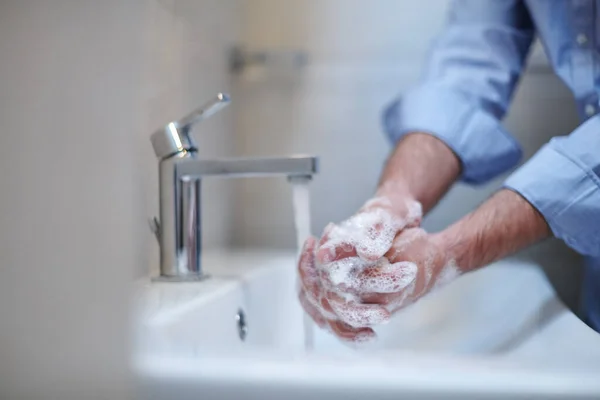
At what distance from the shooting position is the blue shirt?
1.79 ft

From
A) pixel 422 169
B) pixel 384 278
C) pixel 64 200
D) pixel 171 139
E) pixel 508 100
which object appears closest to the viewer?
pixel 64 200

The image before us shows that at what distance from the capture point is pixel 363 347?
519 mm

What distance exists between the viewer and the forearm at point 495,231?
55cm

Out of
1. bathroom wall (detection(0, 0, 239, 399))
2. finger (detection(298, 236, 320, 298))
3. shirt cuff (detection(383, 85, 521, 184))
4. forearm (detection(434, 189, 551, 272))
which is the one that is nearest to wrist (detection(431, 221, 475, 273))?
forearm (detection(434, 189, 551, 272))

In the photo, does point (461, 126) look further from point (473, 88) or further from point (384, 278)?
point (384, 278)

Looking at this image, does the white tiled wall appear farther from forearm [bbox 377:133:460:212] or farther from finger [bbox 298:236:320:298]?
finger [bbox 298:236:320:298]

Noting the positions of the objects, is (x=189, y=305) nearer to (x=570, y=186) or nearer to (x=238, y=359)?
(x=238, y=359)

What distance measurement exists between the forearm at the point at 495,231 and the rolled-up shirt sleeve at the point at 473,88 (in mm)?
188

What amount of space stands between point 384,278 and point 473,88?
39cm

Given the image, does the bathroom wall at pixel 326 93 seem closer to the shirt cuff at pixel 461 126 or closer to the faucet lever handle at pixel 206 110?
the shirt cuff at pixel 461 126

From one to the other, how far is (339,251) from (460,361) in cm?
15

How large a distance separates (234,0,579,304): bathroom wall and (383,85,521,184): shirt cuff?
0.21 metres

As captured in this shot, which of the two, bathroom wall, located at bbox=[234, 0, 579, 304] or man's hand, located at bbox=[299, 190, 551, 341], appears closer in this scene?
man's hand, located at bbox=[299, 190, 551, 341]

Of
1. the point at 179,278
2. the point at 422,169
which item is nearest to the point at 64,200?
the point at 179,278
